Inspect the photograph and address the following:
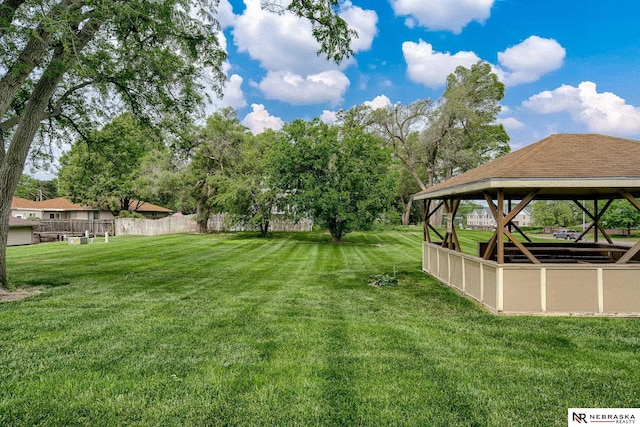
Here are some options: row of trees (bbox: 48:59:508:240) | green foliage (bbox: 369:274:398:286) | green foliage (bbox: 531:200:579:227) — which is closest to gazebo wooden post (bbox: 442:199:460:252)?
green foliage (bbox: 369:274:398:286)

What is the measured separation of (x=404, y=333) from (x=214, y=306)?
3619 mm

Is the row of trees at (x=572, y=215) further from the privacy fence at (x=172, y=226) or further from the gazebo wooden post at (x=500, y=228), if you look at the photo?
the gazebo wooden post at (x=500, y=228)

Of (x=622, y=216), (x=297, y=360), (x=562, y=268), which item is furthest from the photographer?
(x=622, y=216)

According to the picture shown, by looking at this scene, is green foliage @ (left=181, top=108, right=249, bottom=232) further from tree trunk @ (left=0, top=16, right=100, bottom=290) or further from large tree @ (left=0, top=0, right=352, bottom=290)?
tree trunk @ (left=0, top=16, right=100, bottom=290)

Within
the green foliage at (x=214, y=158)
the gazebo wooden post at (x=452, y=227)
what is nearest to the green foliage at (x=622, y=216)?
the gazebo wooden post at (x=452, y=227)

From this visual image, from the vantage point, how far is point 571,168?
20.0ft

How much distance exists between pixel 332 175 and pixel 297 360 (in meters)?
16.0

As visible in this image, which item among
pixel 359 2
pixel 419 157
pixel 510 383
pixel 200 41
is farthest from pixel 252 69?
pixel 419 157

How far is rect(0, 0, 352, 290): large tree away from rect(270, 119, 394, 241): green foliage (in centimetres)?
987

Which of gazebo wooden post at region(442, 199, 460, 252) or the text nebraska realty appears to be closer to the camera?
the text nebraska realty

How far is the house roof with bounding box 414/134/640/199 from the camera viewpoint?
18.8ft

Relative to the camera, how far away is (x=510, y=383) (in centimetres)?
351

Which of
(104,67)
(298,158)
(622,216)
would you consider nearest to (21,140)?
(104,67)

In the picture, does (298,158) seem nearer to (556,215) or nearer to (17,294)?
(17,294)
